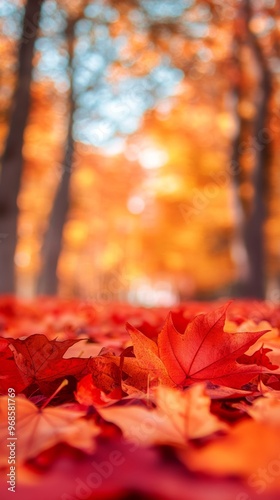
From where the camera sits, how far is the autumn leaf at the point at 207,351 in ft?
3.08

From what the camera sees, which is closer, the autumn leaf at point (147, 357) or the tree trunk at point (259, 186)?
the autumn leaf at point (147, 357)

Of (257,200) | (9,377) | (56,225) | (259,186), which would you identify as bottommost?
(56,225)

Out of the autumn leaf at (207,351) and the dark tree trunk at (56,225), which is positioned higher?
the autumn leaf at (207,351)

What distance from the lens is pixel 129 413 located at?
2.27ft

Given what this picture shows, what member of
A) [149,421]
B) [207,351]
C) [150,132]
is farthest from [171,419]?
[150,132]

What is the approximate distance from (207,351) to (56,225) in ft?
35.5

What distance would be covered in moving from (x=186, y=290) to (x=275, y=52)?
18704 millimetres

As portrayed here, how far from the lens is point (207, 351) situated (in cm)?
94

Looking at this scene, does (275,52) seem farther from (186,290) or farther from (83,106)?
(186,290)

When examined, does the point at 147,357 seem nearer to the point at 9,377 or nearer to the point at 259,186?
the point at 9,377

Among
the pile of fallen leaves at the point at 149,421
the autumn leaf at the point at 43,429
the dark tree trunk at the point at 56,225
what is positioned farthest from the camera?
the dark tree trunk at the point at 56,225

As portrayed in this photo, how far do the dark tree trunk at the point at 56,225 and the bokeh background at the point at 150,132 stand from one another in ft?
0.09

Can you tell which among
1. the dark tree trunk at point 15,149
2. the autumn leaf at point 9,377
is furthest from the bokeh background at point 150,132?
the autumn leaf at point 9,377

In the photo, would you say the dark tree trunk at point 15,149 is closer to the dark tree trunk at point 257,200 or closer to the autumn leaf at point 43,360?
the dark tree trunk at point 257,200
